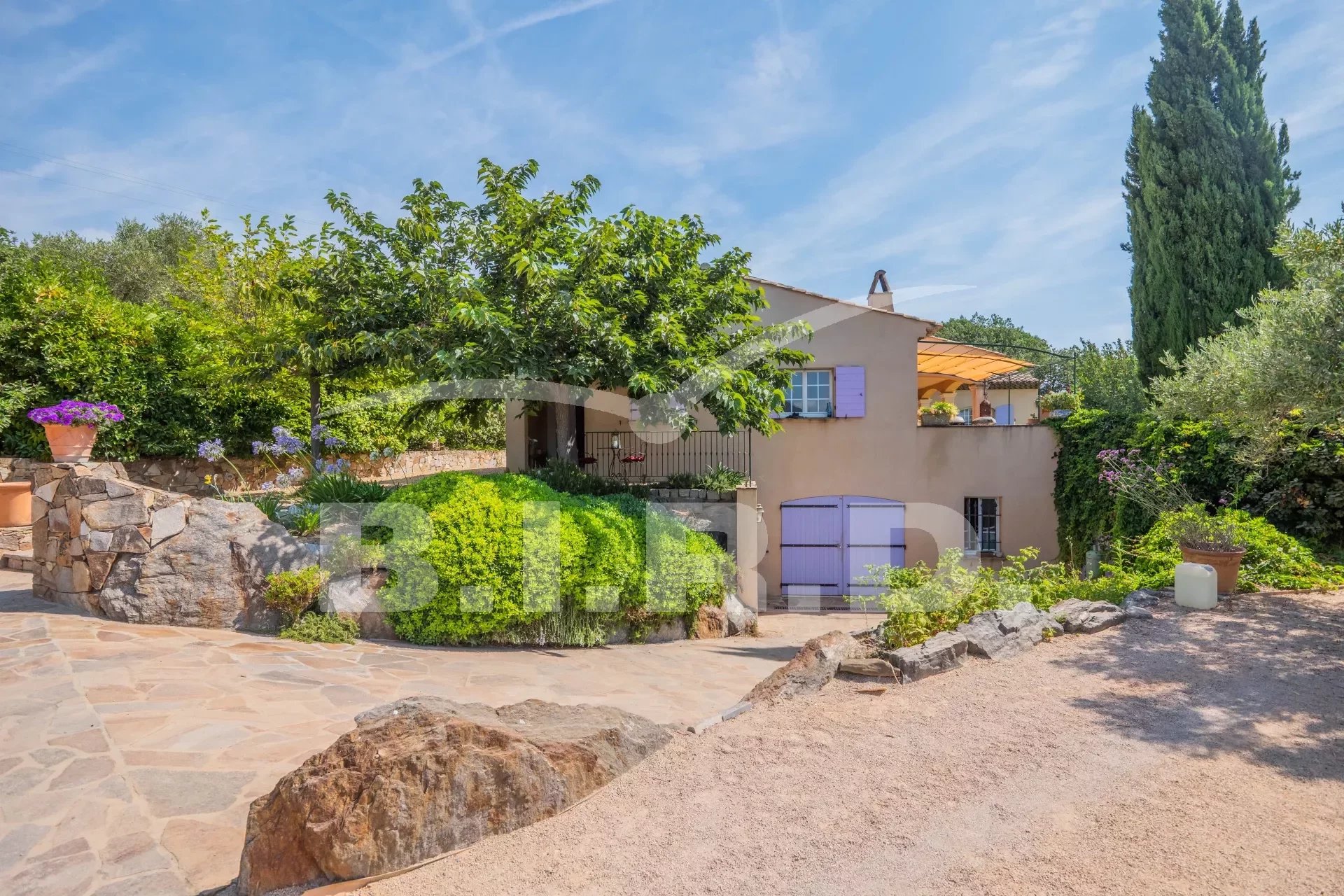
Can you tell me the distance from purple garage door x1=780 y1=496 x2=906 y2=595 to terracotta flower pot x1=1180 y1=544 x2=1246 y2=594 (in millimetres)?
7007

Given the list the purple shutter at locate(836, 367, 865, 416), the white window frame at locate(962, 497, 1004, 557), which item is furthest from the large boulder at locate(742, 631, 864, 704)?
the white window frame at locate(962, 497, 1004, 557)

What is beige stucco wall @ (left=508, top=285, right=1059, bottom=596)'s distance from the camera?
13.3 metres

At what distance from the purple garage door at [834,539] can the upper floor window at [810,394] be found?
183 cm

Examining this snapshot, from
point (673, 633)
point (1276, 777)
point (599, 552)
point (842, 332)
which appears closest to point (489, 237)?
point (599, 552)

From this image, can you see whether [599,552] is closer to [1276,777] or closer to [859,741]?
[859,741]

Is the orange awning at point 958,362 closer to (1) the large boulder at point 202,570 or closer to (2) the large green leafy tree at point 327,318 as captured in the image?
(2) the large green leafy tree at point 327,318

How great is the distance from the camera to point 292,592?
22.0 feet

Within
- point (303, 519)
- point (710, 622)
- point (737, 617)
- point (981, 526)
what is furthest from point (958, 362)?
point (303, 519)

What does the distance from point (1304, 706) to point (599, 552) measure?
237 inches

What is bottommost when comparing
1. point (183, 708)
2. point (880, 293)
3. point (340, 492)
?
point (183, 708)

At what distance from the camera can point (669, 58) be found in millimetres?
8555

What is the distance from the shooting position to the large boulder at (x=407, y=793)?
252 centimetres

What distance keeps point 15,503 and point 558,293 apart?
899cm

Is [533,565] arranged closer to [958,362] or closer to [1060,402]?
[958,362]
